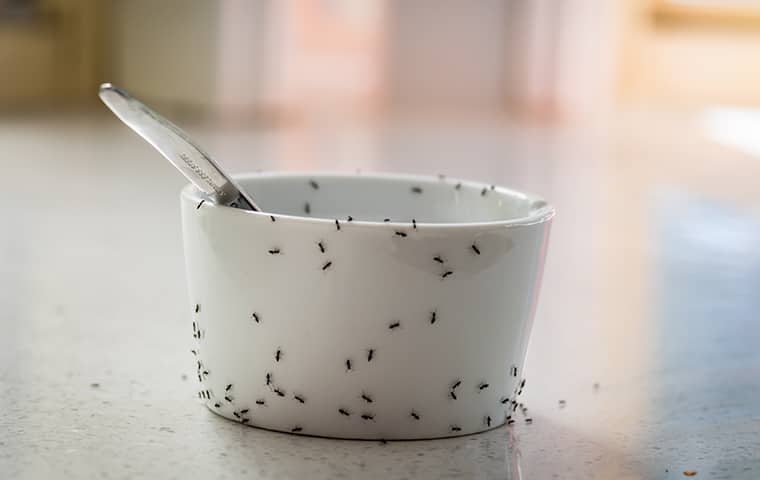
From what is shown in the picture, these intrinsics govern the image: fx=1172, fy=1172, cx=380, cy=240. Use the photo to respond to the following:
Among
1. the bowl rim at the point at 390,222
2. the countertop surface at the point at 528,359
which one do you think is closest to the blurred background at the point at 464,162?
the countertop surface at the point at 528,359

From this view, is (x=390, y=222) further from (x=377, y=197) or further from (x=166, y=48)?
(x=166, y=48)

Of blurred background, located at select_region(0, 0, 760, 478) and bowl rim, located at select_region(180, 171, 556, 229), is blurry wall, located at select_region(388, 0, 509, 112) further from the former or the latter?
bowl rim, located at select_region(180, 171, 556, 229)

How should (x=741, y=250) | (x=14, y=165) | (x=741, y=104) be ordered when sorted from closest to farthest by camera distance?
1. (x=741, y=250)
2. (x=14, y=165)
3. (x=741, y=104)

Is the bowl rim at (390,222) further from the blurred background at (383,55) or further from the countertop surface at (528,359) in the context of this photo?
the blurred background at (383,55)

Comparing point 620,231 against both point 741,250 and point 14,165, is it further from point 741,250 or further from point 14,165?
point 14,165

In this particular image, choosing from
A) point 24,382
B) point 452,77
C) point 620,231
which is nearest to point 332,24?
point 452,77

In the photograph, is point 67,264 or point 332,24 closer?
point 67,264
